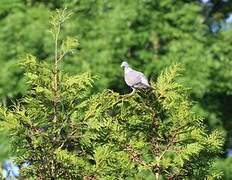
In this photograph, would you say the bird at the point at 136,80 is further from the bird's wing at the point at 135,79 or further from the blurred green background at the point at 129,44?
the blurred green background at the point at 129,44

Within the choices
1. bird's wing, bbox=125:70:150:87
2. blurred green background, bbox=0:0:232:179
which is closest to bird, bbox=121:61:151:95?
bird's wing, bbox=125:70:150:87

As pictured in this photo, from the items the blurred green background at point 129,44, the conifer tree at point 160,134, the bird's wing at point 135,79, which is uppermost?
the bird's wing at point 135,79

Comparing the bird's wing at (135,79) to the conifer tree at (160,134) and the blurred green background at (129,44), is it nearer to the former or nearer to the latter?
the conifer tree at (160,134)

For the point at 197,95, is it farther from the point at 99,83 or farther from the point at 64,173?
the point at 64,173

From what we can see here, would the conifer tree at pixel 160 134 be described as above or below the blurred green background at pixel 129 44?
above

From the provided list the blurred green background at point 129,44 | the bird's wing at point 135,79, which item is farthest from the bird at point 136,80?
the blurred green background at point 129,44

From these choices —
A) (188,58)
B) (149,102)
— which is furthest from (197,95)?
(149,102)

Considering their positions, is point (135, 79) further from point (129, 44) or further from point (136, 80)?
point (129, 44)

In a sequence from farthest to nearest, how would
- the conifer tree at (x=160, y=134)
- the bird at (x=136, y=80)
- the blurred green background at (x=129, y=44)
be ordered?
the blurred green background at (x=129, y=44) → the bird at (x=136, y=80) → the conifer tree at (x=160, y=134)

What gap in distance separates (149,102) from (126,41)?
8730 millimetres

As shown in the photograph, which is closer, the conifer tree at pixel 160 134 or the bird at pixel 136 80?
the conifer tree at pixel 160 134

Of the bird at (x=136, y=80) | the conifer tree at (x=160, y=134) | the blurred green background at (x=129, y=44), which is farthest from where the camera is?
the blurred green background at (x=129, y=44)

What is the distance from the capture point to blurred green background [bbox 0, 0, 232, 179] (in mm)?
14570

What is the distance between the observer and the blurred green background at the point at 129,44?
47.8ft
